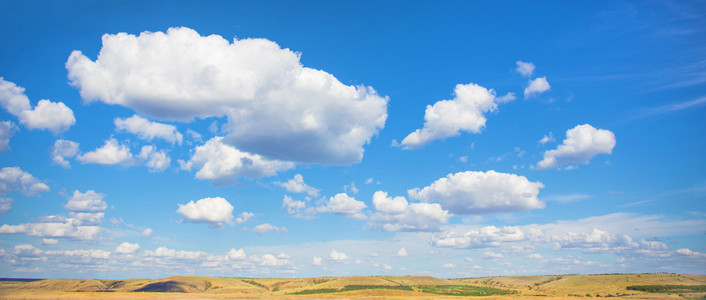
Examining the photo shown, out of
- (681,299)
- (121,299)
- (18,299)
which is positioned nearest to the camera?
(18,299)

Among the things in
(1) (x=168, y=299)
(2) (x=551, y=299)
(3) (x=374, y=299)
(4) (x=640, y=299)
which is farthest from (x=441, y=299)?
(1) (x=168, y=299)

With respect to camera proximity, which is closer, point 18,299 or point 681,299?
point 18,299

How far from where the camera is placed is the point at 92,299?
6929 inches

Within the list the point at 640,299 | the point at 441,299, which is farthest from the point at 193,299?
the point at 640,299

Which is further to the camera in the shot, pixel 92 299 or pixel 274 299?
pixel 274 299

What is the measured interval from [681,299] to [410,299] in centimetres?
11848

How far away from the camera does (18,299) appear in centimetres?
16638

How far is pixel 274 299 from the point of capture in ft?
655

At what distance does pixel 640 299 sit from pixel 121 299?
8764 inches

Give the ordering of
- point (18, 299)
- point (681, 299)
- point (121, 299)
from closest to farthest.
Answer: point (18, 299)
point (121, 299)
point (681, 299)

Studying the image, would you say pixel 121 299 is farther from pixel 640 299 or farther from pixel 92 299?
pixel 640 299

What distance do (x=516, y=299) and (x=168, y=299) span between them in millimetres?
154482

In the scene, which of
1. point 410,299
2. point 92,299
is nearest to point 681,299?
point 410,299

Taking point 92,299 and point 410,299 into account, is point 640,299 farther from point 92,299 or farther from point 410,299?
point 92,299
